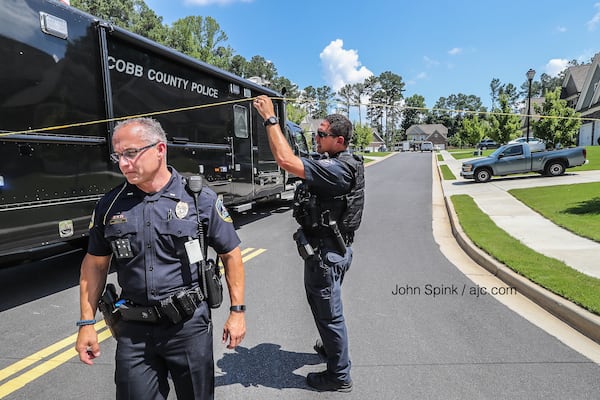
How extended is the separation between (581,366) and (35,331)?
4.93 metres

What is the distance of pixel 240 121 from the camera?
7.95 m

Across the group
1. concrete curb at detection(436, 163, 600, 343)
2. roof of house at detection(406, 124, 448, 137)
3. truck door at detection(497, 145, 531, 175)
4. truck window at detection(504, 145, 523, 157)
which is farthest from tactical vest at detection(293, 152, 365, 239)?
roof of house at detection(406, 124, 448, 137)

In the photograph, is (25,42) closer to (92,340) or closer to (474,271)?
(92,340)

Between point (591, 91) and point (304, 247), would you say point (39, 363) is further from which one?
point (591, 91)

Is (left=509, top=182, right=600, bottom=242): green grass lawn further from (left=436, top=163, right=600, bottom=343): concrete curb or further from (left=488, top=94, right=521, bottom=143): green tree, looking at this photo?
(left=488, top=94, right=521, bottom=143): green tree

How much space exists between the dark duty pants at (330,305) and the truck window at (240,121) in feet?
18.0

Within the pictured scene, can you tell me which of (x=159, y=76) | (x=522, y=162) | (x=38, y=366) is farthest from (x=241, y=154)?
(x=522, y=162)

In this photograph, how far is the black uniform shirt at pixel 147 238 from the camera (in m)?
1.85

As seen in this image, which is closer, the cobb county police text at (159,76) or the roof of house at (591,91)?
the cobb county police text at (159,76)

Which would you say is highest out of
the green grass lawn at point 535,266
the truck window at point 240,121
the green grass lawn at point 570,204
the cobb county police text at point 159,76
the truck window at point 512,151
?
the cobb county police text at point 159,76

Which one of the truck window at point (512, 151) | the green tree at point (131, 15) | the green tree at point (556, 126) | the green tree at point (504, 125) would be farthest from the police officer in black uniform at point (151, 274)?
the green tree at point (131, 15)

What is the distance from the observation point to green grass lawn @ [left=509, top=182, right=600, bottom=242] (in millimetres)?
7533

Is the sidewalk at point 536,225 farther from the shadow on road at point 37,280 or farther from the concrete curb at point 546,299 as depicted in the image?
the shadow on road at point 37,280

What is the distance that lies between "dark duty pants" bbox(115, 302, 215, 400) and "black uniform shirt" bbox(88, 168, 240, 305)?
0.53 ft
